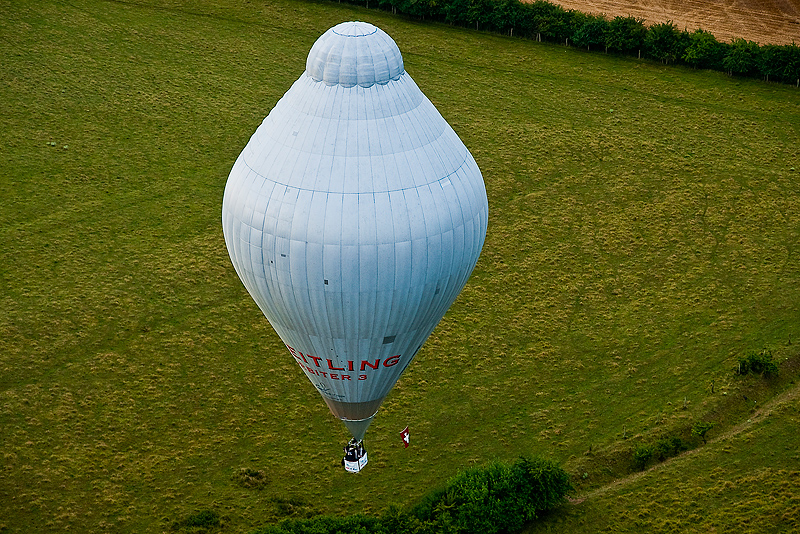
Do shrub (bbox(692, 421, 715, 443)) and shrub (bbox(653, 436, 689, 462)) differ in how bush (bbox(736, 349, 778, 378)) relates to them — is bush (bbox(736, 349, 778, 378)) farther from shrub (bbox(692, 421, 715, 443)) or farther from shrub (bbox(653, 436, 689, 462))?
shrub (bbox(653, 436, 689, 462))

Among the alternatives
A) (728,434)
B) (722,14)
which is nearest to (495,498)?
(728,434)

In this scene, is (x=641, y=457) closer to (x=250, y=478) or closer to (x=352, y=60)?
(x=250, y=478)

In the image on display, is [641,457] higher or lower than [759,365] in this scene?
lower

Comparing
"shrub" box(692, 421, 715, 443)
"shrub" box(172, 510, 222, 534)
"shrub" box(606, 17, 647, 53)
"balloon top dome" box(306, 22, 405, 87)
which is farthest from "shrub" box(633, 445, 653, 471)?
"shrub" box(606, 17, 647, 53)

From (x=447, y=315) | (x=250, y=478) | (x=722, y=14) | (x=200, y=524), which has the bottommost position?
(x=200, y=524)

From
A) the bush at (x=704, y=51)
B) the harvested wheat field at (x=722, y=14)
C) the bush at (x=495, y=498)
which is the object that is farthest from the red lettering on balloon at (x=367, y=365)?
the harvested wheat field at (x=722, y=14)
